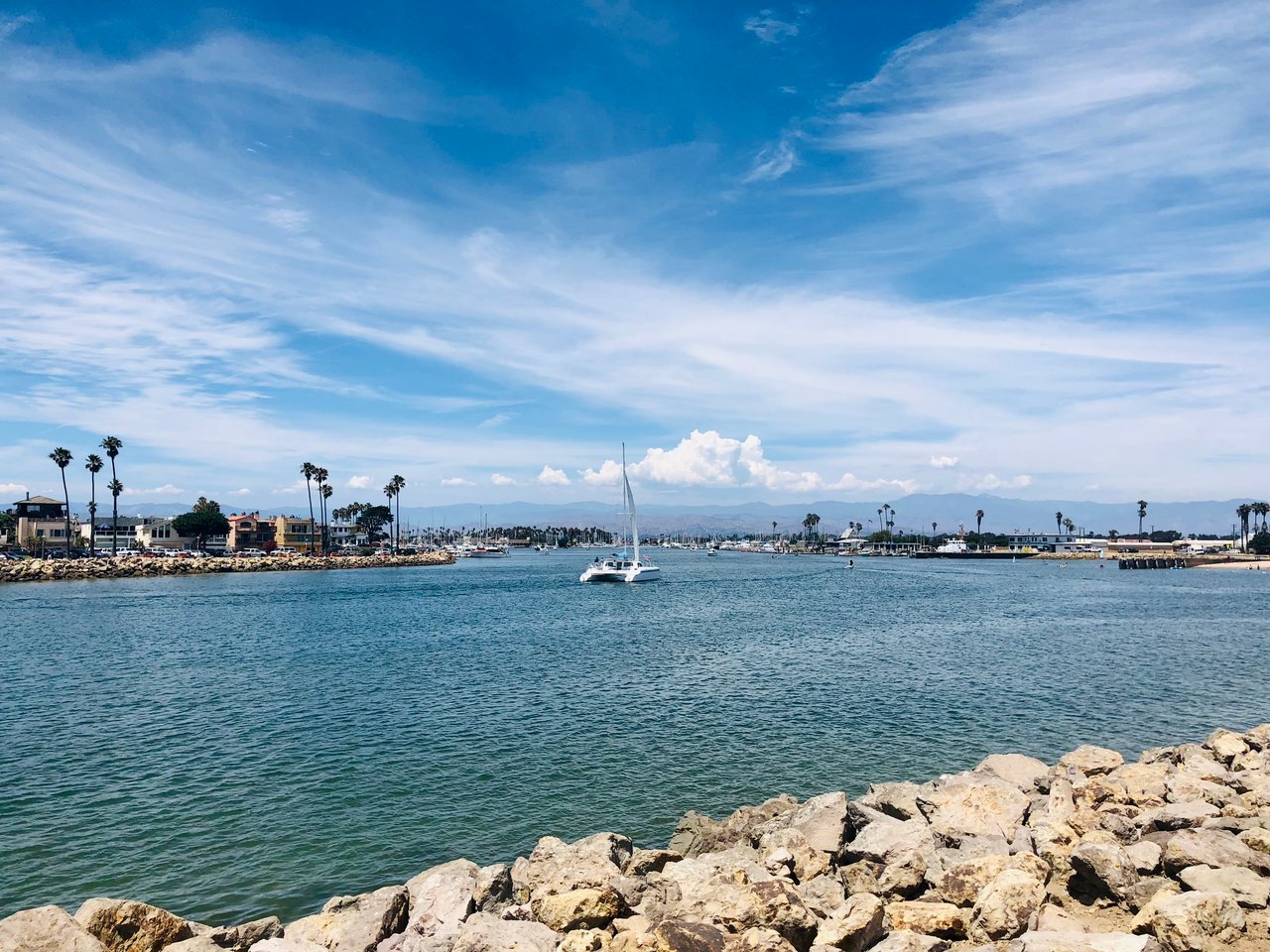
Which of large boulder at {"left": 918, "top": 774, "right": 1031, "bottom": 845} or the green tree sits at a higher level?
the green tree

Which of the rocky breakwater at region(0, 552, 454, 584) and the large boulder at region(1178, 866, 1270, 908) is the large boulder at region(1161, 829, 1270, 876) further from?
the rocky breakwater at region(0, 552, 454, 584)

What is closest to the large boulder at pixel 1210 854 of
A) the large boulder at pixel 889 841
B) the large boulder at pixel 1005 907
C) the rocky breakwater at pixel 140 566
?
the large boulder at pixel 1005 907

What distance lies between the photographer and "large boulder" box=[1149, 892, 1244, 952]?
10.2 m

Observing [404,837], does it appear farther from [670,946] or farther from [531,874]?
[670,946]

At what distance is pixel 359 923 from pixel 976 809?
11.7 meters

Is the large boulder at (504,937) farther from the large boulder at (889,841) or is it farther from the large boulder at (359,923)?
the large boulder at (889,841)

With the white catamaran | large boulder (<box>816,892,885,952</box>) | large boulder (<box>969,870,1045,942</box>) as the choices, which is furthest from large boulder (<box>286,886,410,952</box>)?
the white catamaran

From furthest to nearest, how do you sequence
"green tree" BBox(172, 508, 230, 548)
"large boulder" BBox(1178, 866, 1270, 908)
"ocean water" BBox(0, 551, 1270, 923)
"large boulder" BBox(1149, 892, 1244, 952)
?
"green tree" BBox(172, 508, 230, 548) → "ocean water" BBox(0, 551, 1270, 923) → "large boulder" BBox(1178, 866, 1270, 908) → "large boulder" BBox(1149, 892, 1244, 952)

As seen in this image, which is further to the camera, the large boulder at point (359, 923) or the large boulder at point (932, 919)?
the large boulder at point (359, 923)

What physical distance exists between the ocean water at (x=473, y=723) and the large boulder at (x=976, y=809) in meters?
5.61

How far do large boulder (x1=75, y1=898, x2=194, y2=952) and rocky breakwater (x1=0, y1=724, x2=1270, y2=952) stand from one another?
0.09 feet

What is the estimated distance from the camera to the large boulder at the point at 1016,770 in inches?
766

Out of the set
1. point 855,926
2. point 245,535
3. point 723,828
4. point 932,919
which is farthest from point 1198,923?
point 245,535

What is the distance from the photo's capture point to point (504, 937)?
10.8 meters
